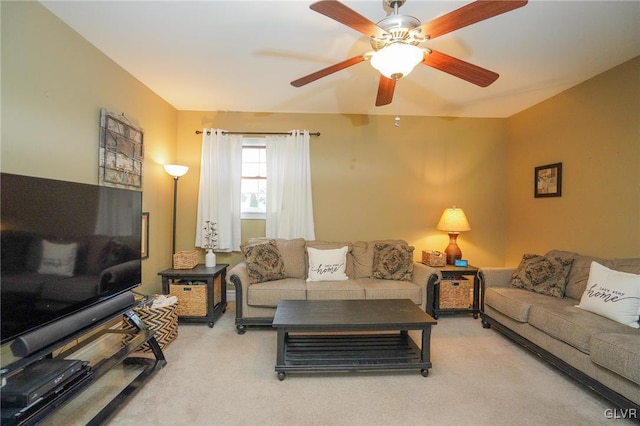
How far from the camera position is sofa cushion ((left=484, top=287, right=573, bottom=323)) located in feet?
8.65

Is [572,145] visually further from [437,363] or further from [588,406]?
[437,363]

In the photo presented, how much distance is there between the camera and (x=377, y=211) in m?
4.18

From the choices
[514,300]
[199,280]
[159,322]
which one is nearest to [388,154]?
[514,300]

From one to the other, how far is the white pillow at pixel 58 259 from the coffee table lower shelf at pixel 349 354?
1.44 metres

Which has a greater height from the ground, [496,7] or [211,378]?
[496,7]

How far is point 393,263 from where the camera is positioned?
3.46 meters

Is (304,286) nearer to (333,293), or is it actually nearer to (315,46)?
(333,293)

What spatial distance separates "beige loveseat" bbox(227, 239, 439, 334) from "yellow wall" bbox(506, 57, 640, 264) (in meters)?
1.58

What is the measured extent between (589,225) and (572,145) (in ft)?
2.88

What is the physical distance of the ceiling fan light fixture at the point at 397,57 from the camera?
1589mm

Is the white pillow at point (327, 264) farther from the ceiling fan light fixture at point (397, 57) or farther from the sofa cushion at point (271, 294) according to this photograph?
the ceiling fan light fixture at point (397, 57)

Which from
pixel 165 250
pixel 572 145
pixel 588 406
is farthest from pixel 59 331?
pixel 572 145

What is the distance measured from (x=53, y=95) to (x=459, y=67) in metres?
2.77

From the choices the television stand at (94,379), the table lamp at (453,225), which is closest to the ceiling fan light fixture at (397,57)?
the television stand at (94,379)
